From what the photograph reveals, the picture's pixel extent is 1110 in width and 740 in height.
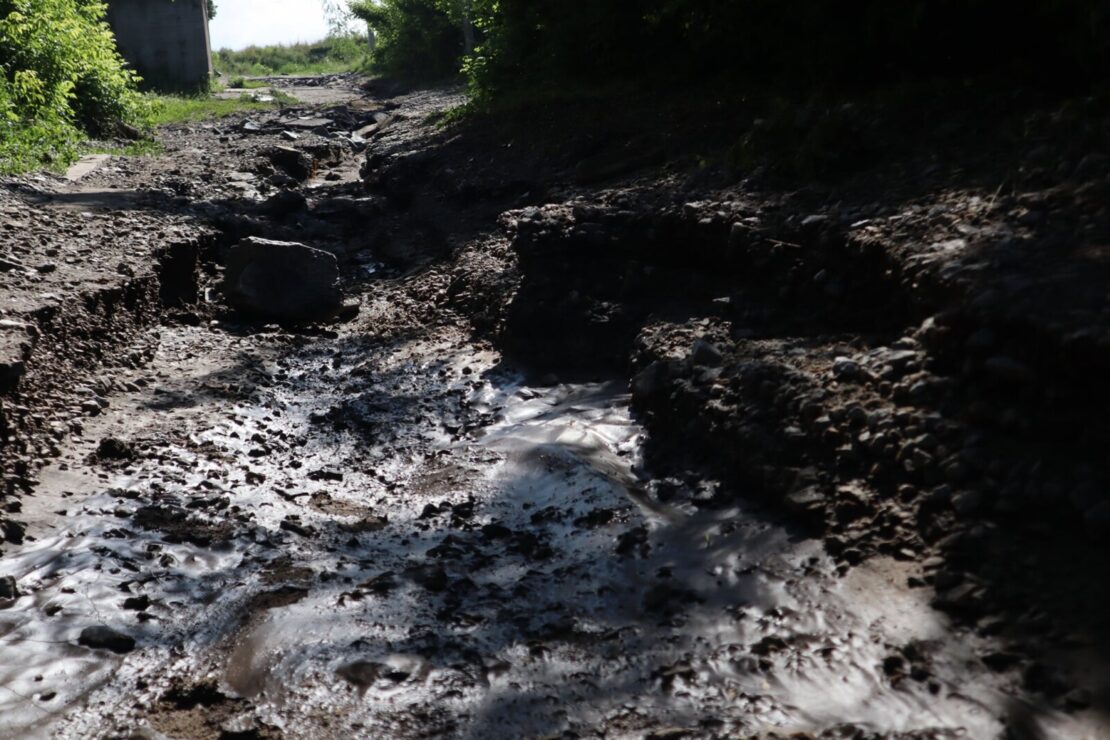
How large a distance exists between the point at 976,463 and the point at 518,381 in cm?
331

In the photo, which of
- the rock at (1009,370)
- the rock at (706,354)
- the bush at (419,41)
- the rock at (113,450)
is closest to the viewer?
the rock at (1009,370)

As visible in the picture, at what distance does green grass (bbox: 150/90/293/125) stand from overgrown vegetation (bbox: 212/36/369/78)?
1714 centimetres

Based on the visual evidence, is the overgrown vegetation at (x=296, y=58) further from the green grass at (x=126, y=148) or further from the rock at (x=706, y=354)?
the rock at (x=706, y=354)

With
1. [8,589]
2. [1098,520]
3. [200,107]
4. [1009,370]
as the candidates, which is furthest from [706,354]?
[200,107]

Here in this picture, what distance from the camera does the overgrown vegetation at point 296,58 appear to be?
138ft

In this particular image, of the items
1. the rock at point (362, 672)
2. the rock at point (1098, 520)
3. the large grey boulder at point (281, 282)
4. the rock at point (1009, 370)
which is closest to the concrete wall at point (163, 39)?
the large grey boulder at point (281, 282)

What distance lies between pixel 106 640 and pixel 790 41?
6749mm

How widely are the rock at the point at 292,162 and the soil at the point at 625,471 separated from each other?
17.1 feet

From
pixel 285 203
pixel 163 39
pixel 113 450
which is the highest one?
pixel 163 39

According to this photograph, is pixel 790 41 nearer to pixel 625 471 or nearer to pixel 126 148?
pixel 625 471

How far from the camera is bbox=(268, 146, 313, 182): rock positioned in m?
13.2

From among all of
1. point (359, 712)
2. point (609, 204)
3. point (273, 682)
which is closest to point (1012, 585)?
point (359, 712)

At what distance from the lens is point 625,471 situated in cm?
498

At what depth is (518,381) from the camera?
6.42 m
